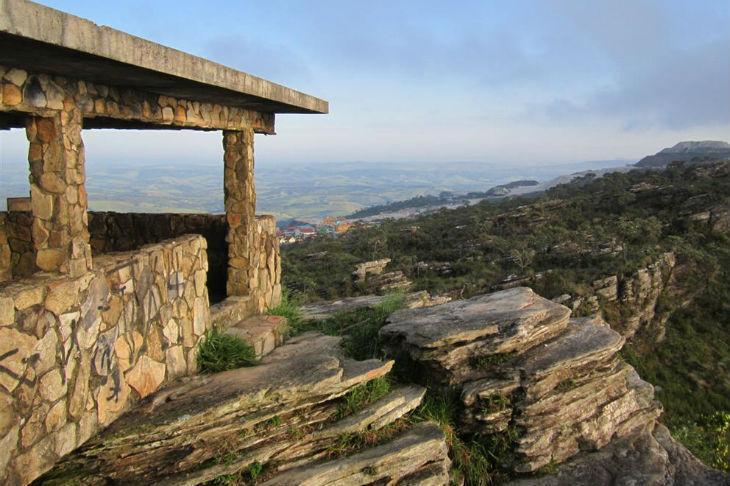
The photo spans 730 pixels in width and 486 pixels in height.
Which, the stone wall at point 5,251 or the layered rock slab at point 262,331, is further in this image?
the stone wall at point 5,251

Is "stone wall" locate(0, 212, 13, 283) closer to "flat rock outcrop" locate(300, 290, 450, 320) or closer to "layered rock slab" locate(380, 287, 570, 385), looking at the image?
"flat rock outcrop" locate(300, 290, 450, 320)

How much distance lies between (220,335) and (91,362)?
1857mm

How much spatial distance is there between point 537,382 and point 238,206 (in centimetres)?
425

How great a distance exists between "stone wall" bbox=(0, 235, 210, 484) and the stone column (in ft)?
5.65

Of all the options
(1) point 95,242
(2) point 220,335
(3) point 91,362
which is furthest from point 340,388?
(1) point 95,242

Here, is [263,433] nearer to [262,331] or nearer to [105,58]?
[262,331]

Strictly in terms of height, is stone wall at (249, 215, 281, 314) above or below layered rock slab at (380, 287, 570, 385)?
above

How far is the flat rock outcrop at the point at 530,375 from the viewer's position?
6230 mm

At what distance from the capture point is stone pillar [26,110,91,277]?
4.25 meters

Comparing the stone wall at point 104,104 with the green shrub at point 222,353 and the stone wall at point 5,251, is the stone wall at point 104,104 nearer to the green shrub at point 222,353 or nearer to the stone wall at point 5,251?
the stone wall at point 5,251

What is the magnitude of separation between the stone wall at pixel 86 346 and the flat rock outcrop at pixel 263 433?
0.24 meters

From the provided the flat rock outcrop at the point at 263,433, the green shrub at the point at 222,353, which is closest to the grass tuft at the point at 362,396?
the flat rock outcrop at the point at 263,433

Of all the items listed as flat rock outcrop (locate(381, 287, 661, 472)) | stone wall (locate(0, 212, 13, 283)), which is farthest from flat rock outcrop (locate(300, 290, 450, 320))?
stone wall (locate(0, 212, 13, 283))

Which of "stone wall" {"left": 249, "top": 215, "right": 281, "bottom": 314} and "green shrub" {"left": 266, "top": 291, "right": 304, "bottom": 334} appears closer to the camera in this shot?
"stone wall" {"left": 249, "top": 215, "right": 281, "bottom": 314}
